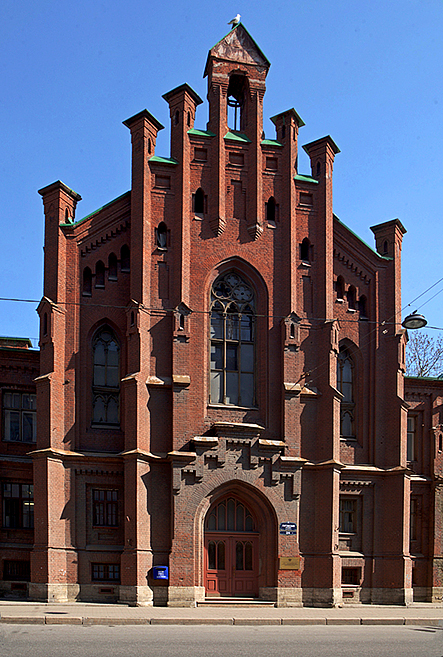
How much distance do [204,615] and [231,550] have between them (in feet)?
15.6

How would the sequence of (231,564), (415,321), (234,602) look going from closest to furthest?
(415,321) < (234,602) < (231,564)

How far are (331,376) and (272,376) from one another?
2.16 metres

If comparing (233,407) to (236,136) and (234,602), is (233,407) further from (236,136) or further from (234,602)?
(236,136)

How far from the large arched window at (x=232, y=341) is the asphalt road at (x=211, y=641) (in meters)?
9.43

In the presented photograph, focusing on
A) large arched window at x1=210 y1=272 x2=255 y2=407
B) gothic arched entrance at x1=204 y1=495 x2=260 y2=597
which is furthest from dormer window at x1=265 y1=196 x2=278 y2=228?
gothic arched entrance at x1=204 y1=495 x2=260 y2=597

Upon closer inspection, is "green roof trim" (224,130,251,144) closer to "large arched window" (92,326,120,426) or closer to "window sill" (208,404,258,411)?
"large arched window" (92,326,120,426)

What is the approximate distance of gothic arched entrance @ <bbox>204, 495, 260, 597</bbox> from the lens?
94.7 feet

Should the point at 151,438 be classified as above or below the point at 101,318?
below

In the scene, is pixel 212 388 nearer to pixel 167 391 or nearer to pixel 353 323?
pixel 167 391

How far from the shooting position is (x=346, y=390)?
106 ft

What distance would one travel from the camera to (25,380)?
102ft

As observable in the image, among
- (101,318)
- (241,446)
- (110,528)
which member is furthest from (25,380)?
(241,446)

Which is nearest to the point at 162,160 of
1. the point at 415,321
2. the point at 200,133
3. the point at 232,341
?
the point at 200,133

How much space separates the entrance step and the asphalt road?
17.3ft
